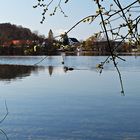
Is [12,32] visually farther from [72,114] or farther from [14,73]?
[72,114]

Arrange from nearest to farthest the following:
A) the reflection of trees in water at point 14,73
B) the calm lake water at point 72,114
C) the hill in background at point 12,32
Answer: the calm lake water at point 72,114
the reflection of trees in water at point 14,73
the hill in background at point 12,32

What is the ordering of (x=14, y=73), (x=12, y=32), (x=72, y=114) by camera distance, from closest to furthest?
1. (x=72, y=114)
2. (x=14, y=73)
3. (x=12, y=32)

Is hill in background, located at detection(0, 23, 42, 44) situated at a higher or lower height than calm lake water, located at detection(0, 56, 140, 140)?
higher

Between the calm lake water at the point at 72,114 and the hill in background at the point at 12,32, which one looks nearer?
the calm lake water at the point at 72,114

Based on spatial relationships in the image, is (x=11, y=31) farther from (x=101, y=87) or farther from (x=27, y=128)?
(x=27, y=128)

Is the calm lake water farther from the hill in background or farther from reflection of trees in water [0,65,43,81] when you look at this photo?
the hill in background

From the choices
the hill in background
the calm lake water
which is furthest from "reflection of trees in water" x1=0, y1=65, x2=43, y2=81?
the hill in background

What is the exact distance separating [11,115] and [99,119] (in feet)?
10.3

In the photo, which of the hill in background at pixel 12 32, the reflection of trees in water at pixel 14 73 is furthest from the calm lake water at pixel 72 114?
the hill in background at pixel 12 32

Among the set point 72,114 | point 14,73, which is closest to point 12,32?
point 14,73

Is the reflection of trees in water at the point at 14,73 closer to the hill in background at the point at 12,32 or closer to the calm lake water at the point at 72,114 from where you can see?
the calm lake water at the point at 72,114

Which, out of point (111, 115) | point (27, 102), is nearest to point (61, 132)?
point (111, 115)

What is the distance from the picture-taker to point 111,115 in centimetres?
1321

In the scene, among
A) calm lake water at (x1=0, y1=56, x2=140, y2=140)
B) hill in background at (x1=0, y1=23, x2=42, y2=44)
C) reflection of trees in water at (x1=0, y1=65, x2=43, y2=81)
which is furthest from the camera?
hill in background at (x1=0, y1=23, x2=42, y2=44)
